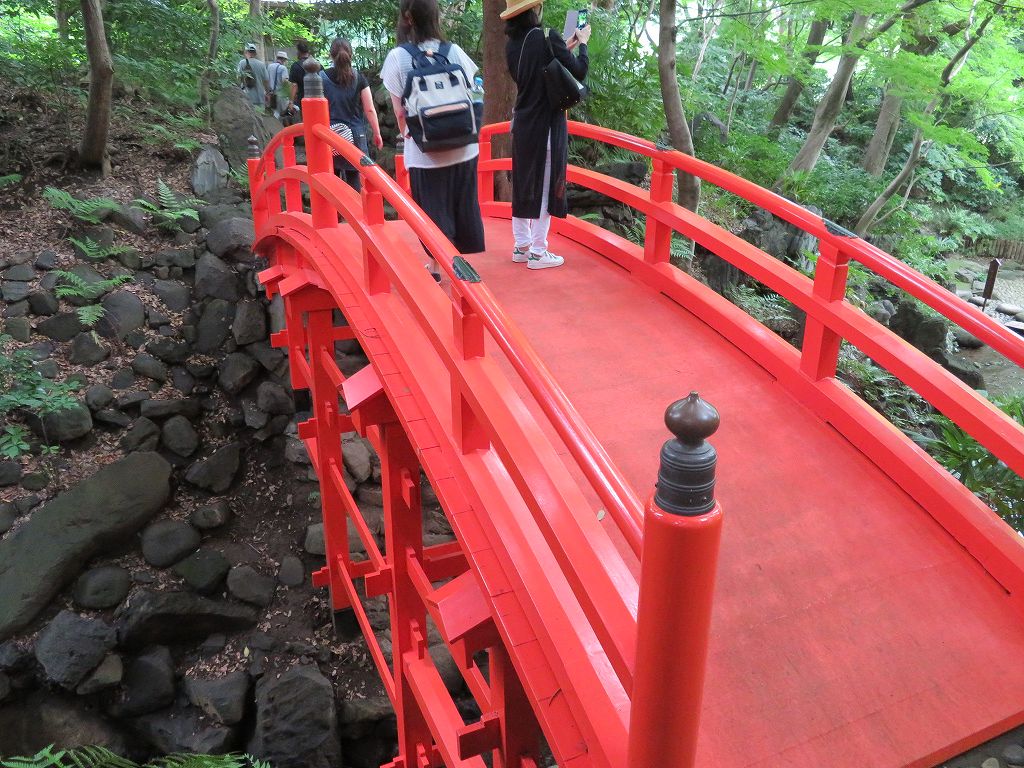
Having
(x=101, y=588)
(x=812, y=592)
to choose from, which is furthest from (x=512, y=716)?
(x=101, y=588)

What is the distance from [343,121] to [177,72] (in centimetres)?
530

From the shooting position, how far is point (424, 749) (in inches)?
208

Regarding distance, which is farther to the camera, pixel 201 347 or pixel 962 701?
pixel 201 347

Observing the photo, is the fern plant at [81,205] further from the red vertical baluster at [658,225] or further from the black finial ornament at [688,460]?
the black finial ornament at [688,460]

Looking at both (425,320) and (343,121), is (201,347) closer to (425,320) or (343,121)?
(343,121)

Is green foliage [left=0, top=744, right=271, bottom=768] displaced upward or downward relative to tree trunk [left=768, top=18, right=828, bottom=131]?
downward

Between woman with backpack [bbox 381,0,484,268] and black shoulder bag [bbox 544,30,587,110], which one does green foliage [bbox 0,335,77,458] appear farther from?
black shoulder bag [bbox 544,30,587,110]

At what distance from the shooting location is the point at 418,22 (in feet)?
14.2

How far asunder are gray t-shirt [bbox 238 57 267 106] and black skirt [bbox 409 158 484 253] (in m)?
8.27

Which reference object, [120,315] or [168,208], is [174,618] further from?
[168,208]

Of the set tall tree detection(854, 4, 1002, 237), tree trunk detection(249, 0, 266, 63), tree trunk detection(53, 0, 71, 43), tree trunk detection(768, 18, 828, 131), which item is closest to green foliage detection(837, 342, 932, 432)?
tall tree detection(854, 4, 1002, 237)

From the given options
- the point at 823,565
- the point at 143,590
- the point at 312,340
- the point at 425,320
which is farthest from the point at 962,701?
the point at 143,590

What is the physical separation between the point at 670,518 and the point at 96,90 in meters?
9.21

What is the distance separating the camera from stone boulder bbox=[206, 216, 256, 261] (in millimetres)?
8727
